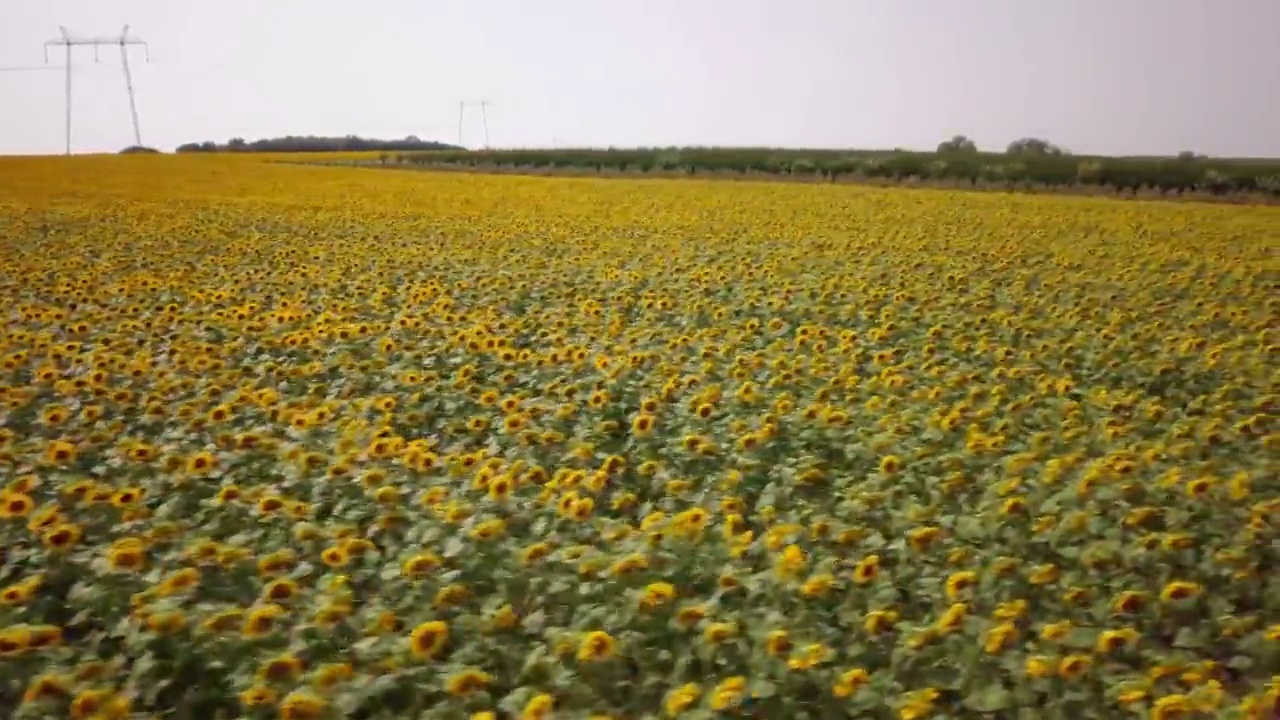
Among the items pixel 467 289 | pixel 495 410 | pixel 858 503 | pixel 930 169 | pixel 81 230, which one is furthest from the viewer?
pixel 930 169

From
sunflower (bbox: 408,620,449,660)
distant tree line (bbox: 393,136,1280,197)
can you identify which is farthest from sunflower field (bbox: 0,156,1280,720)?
distant tree line (bbox: 393,136,1280,197)

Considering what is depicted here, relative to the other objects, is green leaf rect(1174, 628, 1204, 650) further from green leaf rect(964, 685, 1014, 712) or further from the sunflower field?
green leaf rect(964, 685, 1014, 712)

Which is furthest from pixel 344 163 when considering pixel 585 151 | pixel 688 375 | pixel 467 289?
pixel 688 375

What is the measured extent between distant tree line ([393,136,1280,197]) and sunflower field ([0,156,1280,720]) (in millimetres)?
18122

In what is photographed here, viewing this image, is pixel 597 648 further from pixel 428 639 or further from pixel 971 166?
pixel 971 166

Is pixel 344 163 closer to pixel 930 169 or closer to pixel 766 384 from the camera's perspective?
pixel 930 169

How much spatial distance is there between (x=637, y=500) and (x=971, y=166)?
27.1 metres

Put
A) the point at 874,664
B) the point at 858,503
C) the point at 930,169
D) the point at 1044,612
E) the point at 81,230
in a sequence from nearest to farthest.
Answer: the point at 874,664
the point at 1044,612
the point at 858,503
the point at 81,230
the point at 930,169

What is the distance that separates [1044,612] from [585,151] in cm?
3997

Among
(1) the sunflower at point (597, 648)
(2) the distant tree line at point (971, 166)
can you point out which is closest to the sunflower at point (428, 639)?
(1) the sunflower at point (597, 648)

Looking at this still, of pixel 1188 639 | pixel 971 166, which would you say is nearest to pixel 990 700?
pixel 1188 639

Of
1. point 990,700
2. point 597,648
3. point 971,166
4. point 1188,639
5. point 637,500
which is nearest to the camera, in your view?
point 990,700

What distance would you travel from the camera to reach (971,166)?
2938 centimetres

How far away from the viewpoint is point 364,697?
2.80 m
